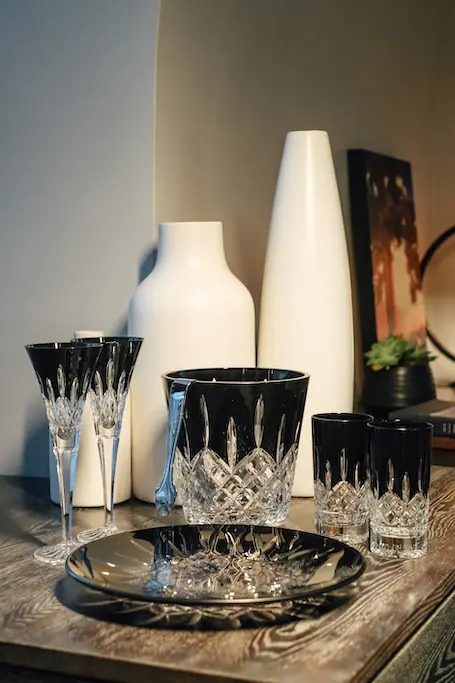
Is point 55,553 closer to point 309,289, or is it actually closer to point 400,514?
point 400,514

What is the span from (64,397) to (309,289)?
Answer: 1.33ft

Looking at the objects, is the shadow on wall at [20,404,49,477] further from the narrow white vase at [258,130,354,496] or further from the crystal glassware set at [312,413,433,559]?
the crystal glassware set at [312,413,433,559]

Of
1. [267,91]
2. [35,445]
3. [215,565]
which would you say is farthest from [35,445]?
[267,91]

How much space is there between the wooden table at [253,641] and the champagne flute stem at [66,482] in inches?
2.4

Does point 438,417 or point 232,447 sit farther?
point 438,417

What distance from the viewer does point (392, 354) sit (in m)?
1.86

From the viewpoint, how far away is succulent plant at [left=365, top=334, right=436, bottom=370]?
185 centimetres

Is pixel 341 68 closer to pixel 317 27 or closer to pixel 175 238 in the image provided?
pixel 317 27

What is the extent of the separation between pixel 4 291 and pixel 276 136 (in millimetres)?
518

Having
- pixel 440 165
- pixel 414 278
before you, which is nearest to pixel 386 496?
pixel 414 278

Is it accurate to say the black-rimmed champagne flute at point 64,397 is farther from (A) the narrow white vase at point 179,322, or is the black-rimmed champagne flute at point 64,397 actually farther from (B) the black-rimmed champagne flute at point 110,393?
(A) the narrow white vase at point 179,322

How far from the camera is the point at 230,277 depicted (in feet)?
4.09

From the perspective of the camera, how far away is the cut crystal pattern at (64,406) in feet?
3.18

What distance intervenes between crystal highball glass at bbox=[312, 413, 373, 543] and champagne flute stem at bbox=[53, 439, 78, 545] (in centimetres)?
25
